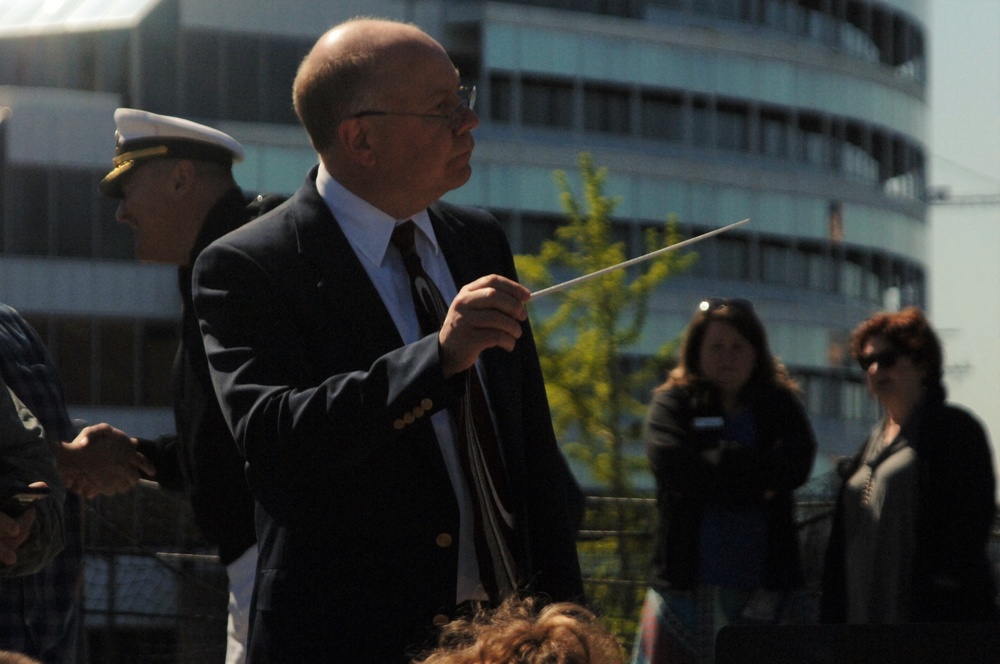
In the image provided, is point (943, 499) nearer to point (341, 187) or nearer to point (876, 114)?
point (341, 187)

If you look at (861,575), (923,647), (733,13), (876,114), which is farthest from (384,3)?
(923,647)

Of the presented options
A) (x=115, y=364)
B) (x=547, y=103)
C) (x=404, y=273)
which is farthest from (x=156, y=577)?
(x=547, y=103)

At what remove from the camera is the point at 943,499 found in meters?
5.07

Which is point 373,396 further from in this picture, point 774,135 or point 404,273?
point 774,135

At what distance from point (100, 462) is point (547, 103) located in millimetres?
42043

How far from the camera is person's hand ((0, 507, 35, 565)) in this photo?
10.8ft

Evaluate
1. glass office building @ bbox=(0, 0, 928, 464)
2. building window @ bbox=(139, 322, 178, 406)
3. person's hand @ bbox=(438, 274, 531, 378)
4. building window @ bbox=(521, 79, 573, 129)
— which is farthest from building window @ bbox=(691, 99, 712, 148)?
person's hand @ bbox=(438, 274, 531, 378)

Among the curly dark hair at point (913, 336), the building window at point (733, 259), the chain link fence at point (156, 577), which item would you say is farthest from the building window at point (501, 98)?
the curly dark hair at point (913, 336)

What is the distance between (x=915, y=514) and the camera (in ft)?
16.7

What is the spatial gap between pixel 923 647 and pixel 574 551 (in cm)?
106

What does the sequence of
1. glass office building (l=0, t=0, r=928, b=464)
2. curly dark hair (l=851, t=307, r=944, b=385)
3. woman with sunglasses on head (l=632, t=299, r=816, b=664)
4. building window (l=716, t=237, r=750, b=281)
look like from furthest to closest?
building window (l=716, t=237, r=750, b=281) → glass office building (l=0, t=0, r=928, b=464) → curly dark hair (l=851, t=307, r=944, b=385) → woman with sunglasses on head (l=632, t=299, r=816, b=664)

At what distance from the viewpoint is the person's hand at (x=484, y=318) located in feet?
8.49

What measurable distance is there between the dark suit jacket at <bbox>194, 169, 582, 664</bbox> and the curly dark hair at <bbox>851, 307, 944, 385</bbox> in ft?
8.97

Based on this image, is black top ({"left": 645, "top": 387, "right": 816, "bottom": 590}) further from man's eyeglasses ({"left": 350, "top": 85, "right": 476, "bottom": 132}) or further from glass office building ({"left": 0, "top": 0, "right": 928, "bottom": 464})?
glass office building ({"left": 0, "top": 0, "right": 928, "bottom": 464})
